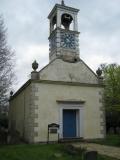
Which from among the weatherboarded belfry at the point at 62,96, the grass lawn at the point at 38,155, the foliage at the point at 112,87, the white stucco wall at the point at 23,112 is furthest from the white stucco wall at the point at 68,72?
the foliage at the point at 112,87

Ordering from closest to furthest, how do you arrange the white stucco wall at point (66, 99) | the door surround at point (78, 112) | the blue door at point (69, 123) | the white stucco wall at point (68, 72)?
the white stucco wall at point (66, 99) → the door surround at point (78, 112) → the blue door at point (69, 123) → the white stucco wall at point (68, 72)

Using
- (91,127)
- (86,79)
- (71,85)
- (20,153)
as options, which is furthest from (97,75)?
(20,153)

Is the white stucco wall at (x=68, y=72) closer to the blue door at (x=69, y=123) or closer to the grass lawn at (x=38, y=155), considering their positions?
the blue door at (x=69, y=123)

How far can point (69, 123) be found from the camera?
1778 cm

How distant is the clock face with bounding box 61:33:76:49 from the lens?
762 inches

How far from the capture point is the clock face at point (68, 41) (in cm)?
1936

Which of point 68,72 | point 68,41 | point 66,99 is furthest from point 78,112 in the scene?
point 68,41

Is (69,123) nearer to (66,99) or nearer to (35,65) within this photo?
(66,99)

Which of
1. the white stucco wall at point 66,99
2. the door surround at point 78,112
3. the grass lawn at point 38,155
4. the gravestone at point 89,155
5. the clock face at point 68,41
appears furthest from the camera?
the clock face at point 68,41

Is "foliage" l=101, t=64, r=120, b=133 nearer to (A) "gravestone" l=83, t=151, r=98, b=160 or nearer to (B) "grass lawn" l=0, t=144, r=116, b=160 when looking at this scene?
(B) "grass lawn" l=0, t=144, r=116, b=160

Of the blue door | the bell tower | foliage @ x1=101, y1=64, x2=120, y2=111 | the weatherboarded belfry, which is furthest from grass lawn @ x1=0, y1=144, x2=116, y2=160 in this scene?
foliage @ x1=101, y1=64, x2=120, y2=111

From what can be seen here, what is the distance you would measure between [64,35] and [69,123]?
6951 millimetres

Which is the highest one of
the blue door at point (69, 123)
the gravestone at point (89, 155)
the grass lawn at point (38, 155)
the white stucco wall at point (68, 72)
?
the white stucco wall at point (68, 72)

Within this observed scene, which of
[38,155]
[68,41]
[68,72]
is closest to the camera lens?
[38,155]
